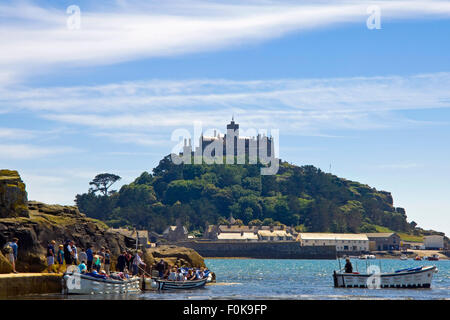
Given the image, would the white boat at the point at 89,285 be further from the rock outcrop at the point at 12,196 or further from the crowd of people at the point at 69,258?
the rock outcrop at the point at 12,196

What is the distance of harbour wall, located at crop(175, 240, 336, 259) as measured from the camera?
625 feet

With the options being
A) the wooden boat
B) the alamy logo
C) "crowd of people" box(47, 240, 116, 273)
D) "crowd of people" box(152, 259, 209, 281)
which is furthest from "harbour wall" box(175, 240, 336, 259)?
"crowd of people" box(47, 240, 116, 273)

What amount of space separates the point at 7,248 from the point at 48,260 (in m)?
2.86

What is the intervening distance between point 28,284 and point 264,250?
164460mm

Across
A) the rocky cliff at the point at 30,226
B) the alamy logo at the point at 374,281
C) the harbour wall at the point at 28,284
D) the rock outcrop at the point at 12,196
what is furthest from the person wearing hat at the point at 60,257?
the alamy logo at the point at 374,281

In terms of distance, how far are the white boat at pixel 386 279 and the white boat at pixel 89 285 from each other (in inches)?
630

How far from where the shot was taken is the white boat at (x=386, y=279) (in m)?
45.6

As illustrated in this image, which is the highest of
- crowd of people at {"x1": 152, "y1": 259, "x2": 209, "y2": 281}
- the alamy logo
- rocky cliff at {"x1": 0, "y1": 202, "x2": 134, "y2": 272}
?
rocky cliff at {"x1": 0, "y1": 202, "x2": 134, "y2": 272}

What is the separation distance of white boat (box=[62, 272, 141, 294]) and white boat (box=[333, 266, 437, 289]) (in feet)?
52.5

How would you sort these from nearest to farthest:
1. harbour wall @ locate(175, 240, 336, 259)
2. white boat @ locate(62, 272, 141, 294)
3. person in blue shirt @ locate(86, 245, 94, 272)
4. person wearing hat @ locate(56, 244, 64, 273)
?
white boat @ locate(62, 272, 141, 294) < person wearing hat @ locate(56, 244, 64, 273) < person in blue shirt @ locate(86, 245, 94, 272) < harbour wall @ locate(175, 240, 336, 259)

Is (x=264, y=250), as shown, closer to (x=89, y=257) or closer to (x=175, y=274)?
(x=175, y=274)

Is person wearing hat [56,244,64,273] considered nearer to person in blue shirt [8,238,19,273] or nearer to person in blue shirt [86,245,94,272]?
person in blue shirt [86,245,94,272]
